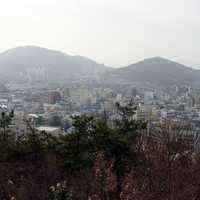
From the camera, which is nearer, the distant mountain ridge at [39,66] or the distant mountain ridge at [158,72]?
the distant mountain ridge at [158,72]

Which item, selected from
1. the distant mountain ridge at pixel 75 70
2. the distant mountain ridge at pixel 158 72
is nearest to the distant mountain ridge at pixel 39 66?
the distant mountain ridge at pixel 75 70

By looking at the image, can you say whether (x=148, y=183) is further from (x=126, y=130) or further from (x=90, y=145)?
(x=126, y=130)

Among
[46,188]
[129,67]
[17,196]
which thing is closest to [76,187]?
[46,188]

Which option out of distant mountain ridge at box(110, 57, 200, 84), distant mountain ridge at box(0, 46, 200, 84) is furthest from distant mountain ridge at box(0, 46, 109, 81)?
distant mountain ridge at box(110, 57, 200, 84)

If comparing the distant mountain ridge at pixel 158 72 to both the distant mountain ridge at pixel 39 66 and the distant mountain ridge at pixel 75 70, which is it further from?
the distant mountain ridge at pixel 39 66

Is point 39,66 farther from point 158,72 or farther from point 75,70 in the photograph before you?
point 158,72

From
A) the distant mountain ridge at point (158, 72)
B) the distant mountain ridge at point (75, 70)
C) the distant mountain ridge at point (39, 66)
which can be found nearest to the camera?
the distant mountain ridge at point (158, 72)
